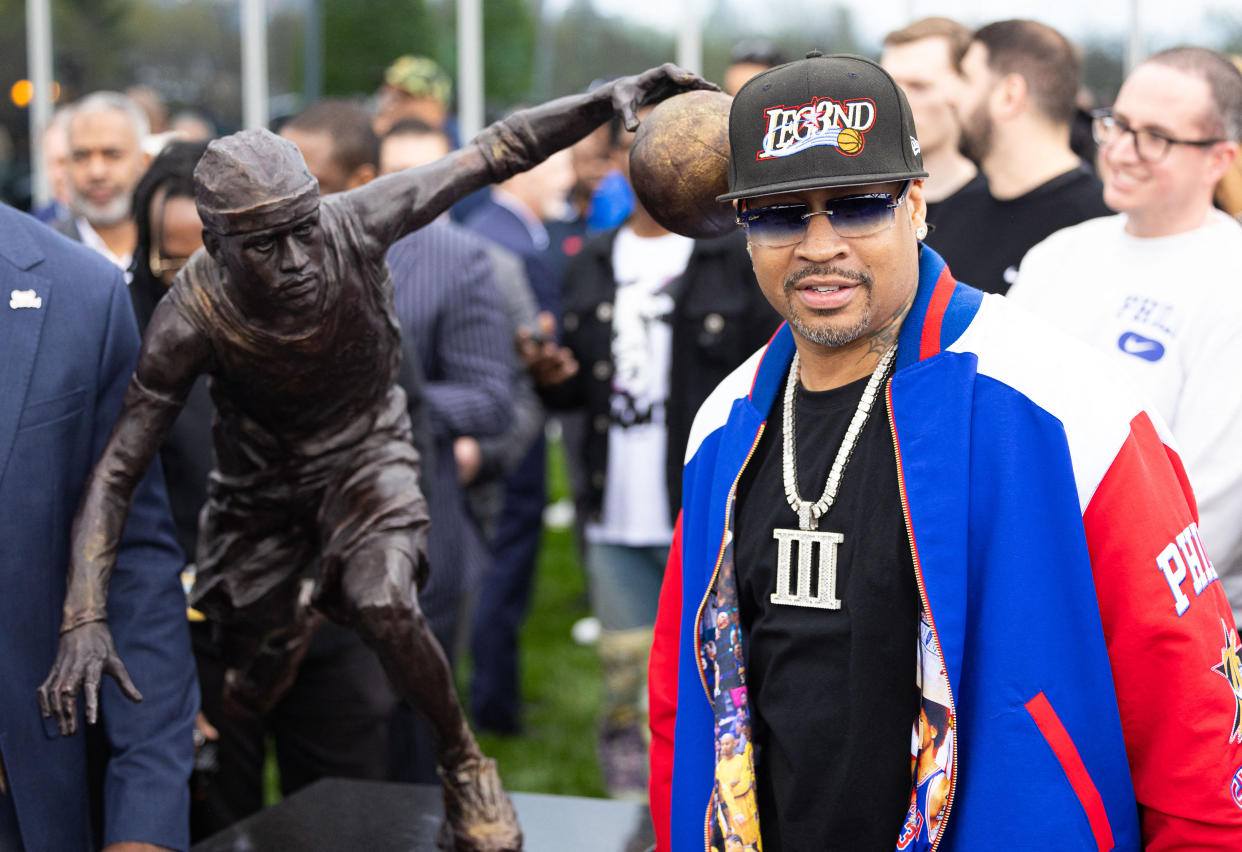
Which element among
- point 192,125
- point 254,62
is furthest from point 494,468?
point 254,62

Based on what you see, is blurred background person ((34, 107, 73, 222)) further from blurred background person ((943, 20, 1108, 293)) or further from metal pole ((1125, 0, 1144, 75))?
metal pole ((1125, 0, 1144, 75))

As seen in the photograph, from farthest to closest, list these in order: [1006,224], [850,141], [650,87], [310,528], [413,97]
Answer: [413,97], [1006,224], [310,528], [650,87], [850,141]

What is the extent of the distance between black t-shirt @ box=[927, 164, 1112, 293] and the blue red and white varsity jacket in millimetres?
2268

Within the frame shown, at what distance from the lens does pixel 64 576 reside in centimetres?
292

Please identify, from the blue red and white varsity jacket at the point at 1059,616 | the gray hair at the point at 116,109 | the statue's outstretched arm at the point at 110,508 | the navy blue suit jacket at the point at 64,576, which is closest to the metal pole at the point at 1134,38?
the gray hair at the point at 116,109

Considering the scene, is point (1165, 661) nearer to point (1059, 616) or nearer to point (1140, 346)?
point (1059, 616)

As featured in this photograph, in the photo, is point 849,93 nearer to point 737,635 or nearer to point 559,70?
point 737,635

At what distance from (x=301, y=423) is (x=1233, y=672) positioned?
2.17m

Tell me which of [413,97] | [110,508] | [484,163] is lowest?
[110,508]

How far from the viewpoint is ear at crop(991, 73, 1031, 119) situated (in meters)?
4.72

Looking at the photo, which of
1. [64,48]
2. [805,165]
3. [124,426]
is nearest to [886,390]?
[805,165]

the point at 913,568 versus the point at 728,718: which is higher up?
the point at 913,568

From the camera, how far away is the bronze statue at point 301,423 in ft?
9.34

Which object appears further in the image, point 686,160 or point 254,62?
point 254,62
